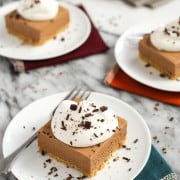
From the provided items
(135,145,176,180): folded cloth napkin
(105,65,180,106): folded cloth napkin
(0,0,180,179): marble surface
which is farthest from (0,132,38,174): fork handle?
(105,65,180,106): folded cloth napkin

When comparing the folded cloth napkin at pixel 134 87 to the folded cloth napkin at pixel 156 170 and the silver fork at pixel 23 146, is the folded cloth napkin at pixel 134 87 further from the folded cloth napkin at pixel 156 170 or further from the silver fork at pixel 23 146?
the folded cloth napkin at pixel 156 170

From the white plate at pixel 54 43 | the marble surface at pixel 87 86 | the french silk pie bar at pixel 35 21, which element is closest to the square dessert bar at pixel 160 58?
the marble surface at pixel 87 86

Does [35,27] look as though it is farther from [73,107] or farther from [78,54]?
[73,107]

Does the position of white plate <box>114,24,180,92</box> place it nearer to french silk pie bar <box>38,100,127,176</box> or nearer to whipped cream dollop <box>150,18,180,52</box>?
whipped cream dollop <box>150,18,180,52</box>

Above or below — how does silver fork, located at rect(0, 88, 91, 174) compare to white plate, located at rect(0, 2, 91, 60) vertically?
above

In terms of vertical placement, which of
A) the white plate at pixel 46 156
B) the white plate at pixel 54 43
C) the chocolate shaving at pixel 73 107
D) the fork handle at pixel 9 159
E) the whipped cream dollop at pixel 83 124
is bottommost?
the white plate at pixel 54 43

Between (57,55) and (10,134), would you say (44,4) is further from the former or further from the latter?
(10,134)

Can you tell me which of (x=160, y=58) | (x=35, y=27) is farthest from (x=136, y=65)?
(x=35, y=27)
